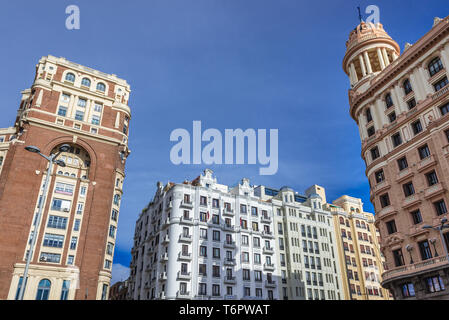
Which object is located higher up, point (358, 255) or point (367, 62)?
point (367, 62)

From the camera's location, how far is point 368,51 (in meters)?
54.6

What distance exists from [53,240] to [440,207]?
50825mm

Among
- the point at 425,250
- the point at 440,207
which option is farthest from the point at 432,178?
the point at 425,250

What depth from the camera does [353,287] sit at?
77438mm

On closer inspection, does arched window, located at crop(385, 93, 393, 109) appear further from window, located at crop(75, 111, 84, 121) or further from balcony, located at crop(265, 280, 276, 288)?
window, located at crop(75, 111, 84, 121)

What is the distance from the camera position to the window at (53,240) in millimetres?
50656

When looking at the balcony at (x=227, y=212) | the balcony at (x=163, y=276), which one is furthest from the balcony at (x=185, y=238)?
the balcony at (x=227, y=212)

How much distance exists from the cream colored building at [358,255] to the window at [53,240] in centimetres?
5890

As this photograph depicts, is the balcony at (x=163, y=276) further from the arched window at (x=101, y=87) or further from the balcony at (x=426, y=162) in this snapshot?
the balcony at (x=426, y=162)

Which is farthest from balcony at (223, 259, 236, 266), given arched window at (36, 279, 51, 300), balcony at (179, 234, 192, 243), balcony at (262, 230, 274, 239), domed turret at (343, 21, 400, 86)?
domed turret at (343, 21, 400, 86)

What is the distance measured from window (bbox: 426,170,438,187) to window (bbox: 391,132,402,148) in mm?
6195

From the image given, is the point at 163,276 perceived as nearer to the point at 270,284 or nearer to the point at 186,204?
the point at 186,204

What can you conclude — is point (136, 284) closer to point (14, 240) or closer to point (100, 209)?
point (100, 209)

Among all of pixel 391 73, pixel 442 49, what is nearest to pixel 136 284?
pixel 391 73
